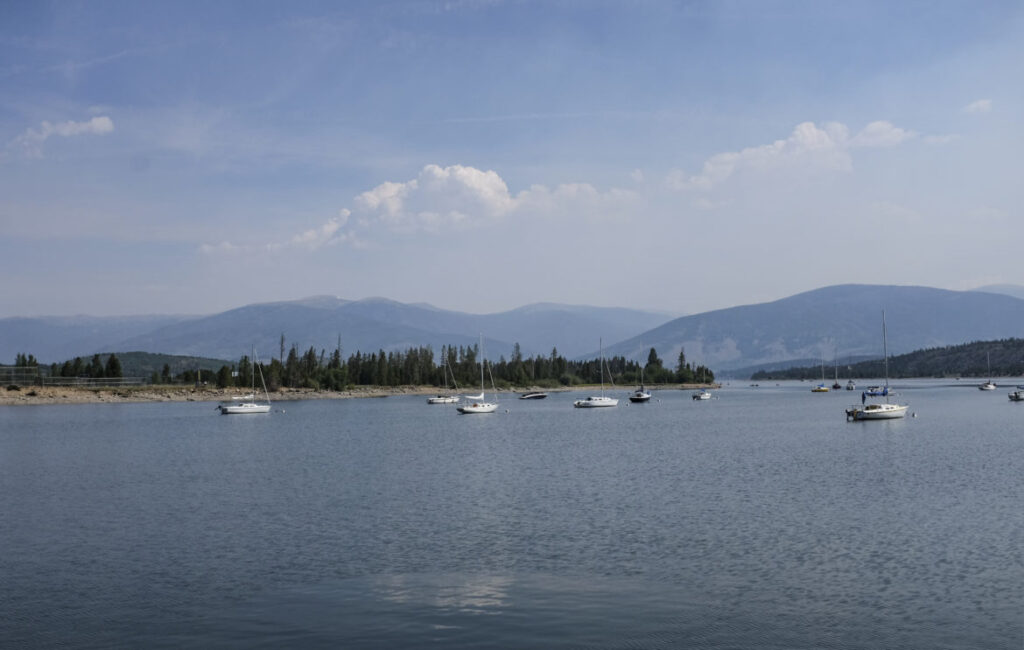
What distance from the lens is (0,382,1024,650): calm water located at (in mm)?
24328

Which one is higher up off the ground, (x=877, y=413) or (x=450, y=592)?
(x=877, y=413)

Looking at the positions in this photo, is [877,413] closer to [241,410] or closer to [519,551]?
[519,551]

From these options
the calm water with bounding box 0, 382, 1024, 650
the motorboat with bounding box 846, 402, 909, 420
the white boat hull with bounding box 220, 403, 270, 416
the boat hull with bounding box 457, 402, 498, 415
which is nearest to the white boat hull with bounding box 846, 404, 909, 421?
the motorboat with bounding box 846, 402, 909, 420

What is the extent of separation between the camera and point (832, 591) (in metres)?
27.6

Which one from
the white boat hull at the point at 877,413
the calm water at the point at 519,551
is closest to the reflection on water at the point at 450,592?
the calm water at the point at 519,551

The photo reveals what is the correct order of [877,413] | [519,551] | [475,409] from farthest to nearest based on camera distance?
[475,409], [877,413], [519,551]

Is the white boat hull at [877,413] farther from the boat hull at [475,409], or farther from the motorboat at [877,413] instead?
the boat hull at [475,409]

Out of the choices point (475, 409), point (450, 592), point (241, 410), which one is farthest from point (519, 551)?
point (241, 410)

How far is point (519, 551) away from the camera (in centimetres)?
3416

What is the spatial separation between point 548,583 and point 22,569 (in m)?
19.2

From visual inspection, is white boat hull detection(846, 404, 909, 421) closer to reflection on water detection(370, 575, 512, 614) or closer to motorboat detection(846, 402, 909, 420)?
motorboat detection(846, 402, 909, 420)

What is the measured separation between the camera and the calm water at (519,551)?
958 inches

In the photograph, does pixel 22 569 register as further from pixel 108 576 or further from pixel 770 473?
pixel 770 473

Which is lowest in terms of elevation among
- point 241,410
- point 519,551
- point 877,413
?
point 519,551
